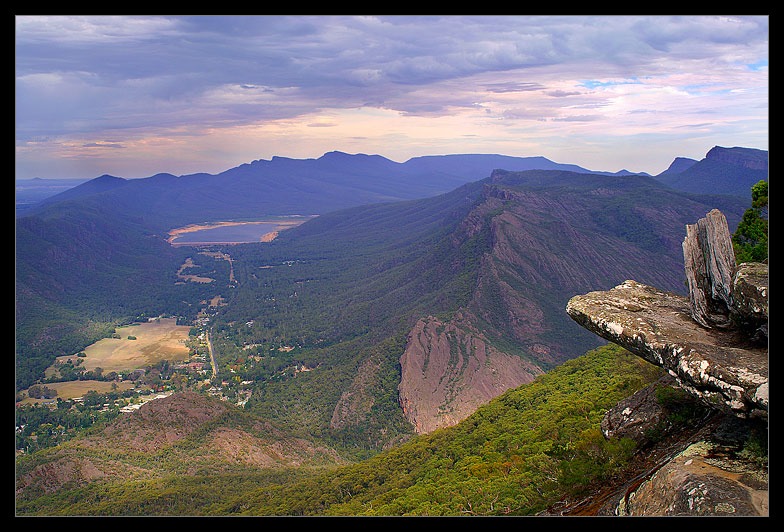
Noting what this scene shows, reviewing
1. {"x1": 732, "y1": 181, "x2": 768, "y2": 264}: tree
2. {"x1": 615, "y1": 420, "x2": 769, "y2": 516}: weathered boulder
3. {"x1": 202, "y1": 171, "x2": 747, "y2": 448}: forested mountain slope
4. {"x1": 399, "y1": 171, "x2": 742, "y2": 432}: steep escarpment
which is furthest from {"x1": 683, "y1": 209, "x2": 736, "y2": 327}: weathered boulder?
{"x1": 202, "y1": 171, "x2": 747, "y2": 448}: forested mountain slope

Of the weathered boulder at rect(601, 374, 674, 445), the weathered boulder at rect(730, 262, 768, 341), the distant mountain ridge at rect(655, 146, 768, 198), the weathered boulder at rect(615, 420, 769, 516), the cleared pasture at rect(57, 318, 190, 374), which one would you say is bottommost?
the cleared pasture at rect(57, 318, 190, 374)

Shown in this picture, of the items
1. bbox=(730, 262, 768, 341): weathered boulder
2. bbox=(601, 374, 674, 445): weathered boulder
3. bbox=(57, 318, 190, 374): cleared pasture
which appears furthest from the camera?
bbox=(57, 318, 190, 374): cleared pasture

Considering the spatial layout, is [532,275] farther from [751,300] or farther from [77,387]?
[77,387]

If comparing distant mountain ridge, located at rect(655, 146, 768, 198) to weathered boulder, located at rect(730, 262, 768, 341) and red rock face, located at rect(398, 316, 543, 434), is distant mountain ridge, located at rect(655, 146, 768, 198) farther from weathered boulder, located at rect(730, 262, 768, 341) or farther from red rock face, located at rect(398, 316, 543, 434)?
weathered boulder, located at rect(730, 262, 768, 341)

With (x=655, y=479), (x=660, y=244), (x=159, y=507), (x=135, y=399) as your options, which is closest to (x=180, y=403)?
(x=159, y=507)

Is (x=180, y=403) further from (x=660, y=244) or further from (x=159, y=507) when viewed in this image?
(x=660, y=244)

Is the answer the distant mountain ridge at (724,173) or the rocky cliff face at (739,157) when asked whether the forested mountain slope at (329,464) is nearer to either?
the distant mountain ridge at (724,173)
